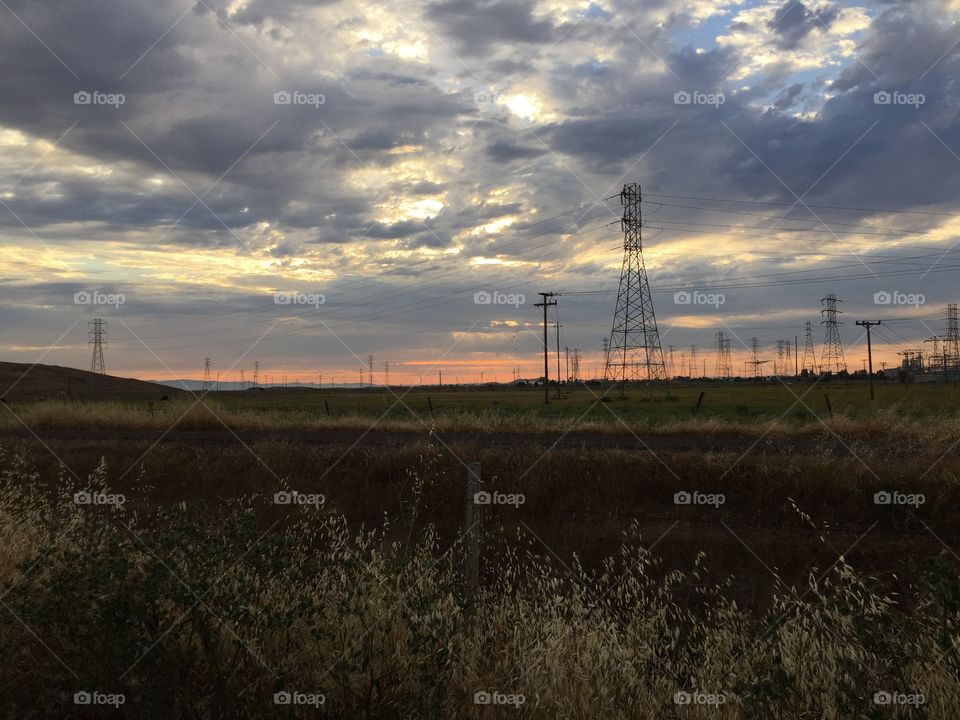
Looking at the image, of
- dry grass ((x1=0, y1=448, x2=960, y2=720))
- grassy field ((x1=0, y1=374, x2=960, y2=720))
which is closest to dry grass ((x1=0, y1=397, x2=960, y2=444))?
grassy field ((x1=0, y1=374, x2=960, y2=720))

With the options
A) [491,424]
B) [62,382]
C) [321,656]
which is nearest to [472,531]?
[321,656]

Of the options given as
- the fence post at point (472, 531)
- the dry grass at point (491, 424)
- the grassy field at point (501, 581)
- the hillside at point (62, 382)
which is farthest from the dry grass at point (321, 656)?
the hillside at point (62, 382)

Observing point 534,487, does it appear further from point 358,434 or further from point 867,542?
point 358,434

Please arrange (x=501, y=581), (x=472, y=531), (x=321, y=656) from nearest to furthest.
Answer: (x=321, y=656)
(x=472, y=531)
(x=501, y=581)

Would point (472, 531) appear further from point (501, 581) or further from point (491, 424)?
point (491, 424)

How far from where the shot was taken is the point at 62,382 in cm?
11956

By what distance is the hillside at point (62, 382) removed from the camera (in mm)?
102550

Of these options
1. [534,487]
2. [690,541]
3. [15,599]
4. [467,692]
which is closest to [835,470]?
[690,541]

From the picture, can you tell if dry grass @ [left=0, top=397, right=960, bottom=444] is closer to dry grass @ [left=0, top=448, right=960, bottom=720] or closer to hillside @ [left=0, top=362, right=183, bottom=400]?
dry grass @ [left=0, top=448, right=960, bottom=720]

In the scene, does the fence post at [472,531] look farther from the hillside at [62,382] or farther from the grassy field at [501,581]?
the hillside at [62,382]

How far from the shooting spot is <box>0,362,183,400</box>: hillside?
103 metres

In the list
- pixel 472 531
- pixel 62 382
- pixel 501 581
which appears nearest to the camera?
pixel 472 531

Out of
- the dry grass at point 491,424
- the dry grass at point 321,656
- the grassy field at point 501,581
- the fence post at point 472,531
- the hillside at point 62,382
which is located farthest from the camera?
the hillside at point 62,382

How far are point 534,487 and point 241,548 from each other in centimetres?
957
